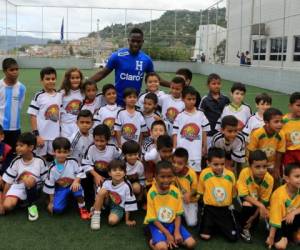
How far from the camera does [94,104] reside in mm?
5168

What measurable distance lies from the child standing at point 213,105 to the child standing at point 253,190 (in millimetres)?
1283

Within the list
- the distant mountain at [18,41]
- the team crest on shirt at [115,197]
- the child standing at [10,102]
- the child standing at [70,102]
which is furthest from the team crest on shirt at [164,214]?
the distant mountain at [18,41]

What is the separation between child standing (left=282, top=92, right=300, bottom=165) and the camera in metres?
4.46

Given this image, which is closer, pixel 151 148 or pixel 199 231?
pixel 199 231

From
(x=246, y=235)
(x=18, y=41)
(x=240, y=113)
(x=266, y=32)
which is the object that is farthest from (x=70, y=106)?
(x=18, y=41)

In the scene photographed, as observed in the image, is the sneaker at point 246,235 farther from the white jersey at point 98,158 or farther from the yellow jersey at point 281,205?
the white jersey at point 98,158

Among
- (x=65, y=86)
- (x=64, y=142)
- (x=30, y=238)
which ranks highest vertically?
(x=65, y=86)

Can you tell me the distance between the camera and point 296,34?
1788 centimetres

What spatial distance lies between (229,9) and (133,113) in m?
22.7

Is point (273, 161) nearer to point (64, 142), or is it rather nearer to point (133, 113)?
point (133, 113)

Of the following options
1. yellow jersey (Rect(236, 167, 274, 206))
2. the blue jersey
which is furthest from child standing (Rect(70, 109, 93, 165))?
yellow jersey (Rect(236, 167, 274, 206))

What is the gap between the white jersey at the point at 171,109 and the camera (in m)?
5.11

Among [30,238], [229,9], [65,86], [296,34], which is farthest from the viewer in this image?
[229,9]

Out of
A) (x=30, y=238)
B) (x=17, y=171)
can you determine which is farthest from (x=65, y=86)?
(x=30, y=238)
